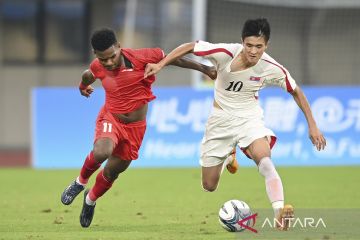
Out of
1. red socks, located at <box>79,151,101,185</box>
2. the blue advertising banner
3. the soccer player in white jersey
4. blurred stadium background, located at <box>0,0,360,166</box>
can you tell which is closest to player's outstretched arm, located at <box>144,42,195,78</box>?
the soccer player in white jersey

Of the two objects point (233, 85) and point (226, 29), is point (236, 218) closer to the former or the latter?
point (233, 85)

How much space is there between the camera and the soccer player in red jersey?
9.51 m

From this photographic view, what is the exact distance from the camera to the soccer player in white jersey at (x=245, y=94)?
8.92 metres

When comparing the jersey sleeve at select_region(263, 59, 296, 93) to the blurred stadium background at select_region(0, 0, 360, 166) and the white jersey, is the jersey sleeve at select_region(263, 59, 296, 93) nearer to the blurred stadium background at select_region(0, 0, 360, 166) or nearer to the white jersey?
the white jersey

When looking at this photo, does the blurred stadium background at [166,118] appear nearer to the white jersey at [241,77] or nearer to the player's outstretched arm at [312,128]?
the player's outstretched arm at [312,128]

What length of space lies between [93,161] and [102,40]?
1.25 meters

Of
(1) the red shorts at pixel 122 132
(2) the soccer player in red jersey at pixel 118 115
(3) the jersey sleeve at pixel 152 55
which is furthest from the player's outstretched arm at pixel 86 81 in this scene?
(3) the jersey sleeve at pixel 152 55

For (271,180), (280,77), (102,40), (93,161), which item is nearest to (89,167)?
(93,161)

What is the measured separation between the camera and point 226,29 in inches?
825

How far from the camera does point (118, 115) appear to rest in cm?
979

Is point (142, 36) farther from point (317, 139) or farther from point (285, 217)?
point (285, 217)

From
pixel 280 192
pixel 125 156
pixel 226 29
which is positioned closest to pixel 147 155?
pixel 226 29

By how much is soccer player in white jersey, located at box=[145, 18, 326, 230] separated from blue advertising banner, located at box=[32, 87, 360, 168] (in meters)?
7.86

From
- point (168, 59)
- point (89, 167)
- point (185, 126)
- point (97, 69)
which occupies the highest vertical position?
point (168, 59)
